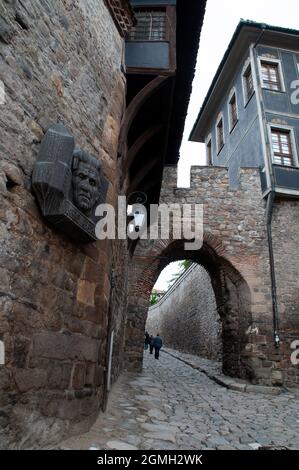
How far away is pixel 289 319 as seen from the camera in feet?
25.4

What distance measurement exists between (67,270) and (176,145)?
5853 millimetres

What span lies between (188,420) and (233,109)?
10.5 m

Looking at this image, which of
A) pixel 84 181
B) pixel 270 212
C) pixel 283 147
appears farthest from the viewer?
pixel 283 147

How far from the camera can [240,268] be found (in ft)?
26.8

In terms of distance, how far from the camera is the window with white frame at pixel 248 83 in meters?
10.2

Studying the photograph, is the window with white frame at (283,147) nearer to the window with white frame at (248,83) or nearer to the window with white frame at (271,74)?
the window with white frame at (271,74)

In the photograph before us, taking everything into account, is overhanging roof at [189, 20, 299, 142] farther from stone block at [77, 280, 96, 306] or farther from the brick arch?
stone block at [77, 280, 96, 306]

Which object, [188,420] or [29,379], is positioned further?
[188,420]

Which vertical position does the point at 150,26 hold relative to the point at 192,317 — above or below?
above

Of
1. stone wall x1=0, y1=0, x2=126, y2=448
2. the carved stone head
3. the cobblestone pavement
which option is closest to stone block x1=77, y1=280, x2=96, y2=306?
stone wall x1=0, y1=0, x2=126, y2=448

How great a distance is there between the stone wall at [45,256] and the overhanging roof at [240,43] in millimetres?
8933

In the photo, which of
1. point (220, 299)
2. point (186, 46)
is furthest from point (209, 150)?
point (186, 46)

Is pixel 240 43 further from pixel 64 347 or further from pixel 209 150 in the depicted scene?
pixel 64 347

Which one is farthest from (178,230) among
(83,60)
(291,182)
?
(83,60)
